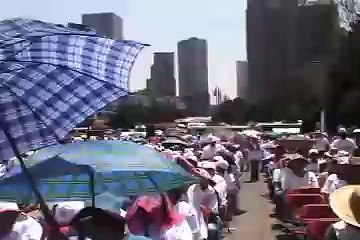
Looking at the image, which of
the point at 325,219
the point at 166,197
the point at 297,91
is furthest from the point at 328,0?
the point at 166,197

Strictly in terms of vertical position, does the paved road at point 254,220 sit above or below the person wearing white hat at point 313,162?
below

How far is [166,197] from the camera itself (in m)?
6.24

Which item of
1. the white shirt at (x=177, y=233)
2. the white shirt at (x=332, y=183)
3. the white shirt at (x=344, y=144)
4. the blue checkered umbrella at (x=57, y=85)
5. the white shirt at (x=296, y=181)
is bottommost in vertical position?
the white shirt at (x=344, y=144)

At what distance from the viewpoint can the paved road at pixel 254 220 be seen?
14.3m

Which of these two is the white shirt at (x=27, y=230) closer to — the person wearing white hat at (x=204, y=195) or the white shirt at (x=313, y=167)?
the person wearing white hat at (x=204, y=195)

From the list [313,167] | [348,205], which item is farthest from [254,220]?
[348,205]

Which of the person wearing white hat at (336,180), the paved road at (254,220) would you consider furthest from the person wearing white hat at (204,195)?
the paved road at (254,220)

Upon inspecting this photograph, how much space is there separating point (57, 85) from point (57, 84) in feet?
0.04

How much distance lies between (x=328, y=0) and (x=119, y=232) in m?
54.2

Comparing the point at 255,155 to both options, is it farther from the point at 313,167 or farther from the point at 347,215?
the point at 347,215

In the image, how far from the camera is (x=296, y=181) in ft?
45.2

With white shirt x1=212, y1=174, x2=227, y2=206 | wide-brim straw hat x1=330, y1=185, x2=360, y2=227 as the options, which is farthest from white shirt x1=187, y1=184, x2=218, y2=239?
wide-brim straw hat x1=330, y1=185, x2=360, y2=227

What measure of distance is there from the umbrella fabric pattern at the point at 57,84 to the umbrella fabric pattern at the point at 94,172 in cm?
16

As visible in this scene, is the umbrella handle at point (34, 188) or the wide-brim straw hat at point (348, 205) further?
the wide-brim straw hat at point (348, 205)
